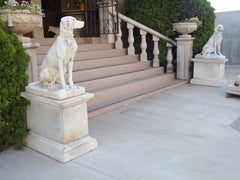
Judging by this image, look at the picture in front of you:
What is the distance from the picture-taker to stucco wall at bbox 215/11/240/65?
9.20 metres

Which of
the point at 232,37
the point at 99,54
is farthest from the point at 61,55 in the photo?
the point at 232,37

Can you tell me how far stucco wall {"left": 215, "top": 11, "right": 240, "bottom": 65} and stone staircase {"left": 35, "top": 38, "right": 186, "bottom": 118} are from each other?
383 cm

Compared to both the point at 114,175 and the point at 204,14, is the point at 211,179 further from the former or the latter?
the point at 204,14

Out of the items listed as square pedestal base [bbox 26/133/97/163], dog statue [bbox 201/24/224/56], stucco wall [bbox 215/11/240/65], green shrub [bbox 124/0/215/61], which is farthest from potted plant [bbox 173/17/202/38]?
square pedestal base [bbox 26/133/97/163]

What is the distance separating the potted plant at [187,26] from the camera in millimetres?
5988

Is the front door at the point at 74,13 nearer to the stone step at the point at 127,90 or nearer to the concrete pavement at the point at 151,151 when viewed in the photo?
the stone step at the point at 127,90

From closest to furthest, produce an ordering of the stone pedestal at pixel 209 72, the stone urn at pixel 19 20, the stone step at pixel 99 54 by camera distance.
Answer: the stone urn at pixel 19 20
the stone step at pixel 99 54
the stone pedestal at pixel 209 72

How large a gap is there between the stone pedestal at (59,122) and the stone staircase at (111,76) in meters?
1.15

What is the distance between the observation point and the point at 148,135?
3.30 m

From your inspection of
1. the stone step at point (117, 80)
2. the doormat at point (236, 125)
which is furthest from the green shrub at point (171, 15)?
the doormat at point (236, 125)

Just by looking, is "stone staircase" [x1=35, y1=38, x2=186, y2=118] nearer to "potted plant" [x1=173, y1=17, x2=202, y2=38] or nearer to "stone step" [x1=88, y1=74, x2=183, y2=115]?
"stone step" [x1=88, y1=74, x2=183, y2=115]

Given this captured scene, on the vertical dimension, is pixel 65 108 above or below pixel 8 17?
below

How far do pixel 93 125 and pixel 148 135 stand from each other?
2.62 feet

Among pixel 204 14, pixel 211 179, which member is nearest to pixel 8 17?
pixel 211 179
